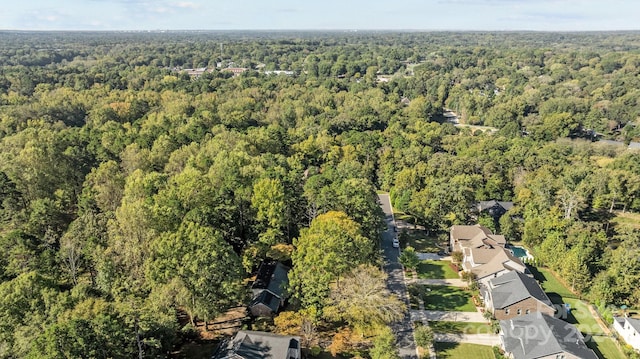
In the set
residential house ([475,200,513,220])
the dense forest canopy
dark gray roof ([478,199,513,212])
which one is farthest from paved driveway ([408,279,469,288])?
dark gray roof ([478,199,513,212])

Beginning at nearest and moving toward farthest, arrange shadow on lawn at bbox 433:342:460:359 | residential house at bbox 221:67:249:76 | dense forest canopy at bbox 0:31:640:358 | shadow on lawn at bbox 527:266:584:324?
dense forest canopy at bbox 0:31:640:358, shadow on lawn at bbox 433:342:460:359, shadow on lawn at bbox 527:266:584:324, residential house at bbox 221:67:249:76

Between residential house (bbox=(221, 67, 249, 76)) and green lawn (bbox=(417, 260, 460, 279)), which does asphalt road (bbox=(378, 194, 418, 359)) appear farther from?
residential house (bbox=(221, 67, 249, 76))

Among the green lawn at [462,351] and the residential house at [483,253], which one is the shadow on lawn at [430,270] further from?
the green lawn at [462,351]

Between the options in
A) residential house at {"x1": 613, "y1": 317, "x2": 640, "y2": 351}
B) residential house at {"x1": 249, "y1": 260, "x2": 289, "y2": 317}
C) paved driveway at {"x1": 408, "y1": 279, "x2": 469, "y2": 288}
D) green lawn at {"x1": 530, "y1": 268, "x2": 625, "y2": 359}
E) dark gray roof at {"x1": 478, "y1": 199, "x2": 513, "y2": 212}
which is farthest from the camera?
dark gray roof at {"x1": 478, "y1": 199, "x2": 513, "y2": 212}

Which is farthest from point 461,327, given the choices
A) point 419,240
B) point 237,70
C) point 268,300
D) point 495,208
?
point 237,70

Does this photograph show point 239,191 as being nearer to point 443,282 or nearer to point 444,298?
point 444,298
